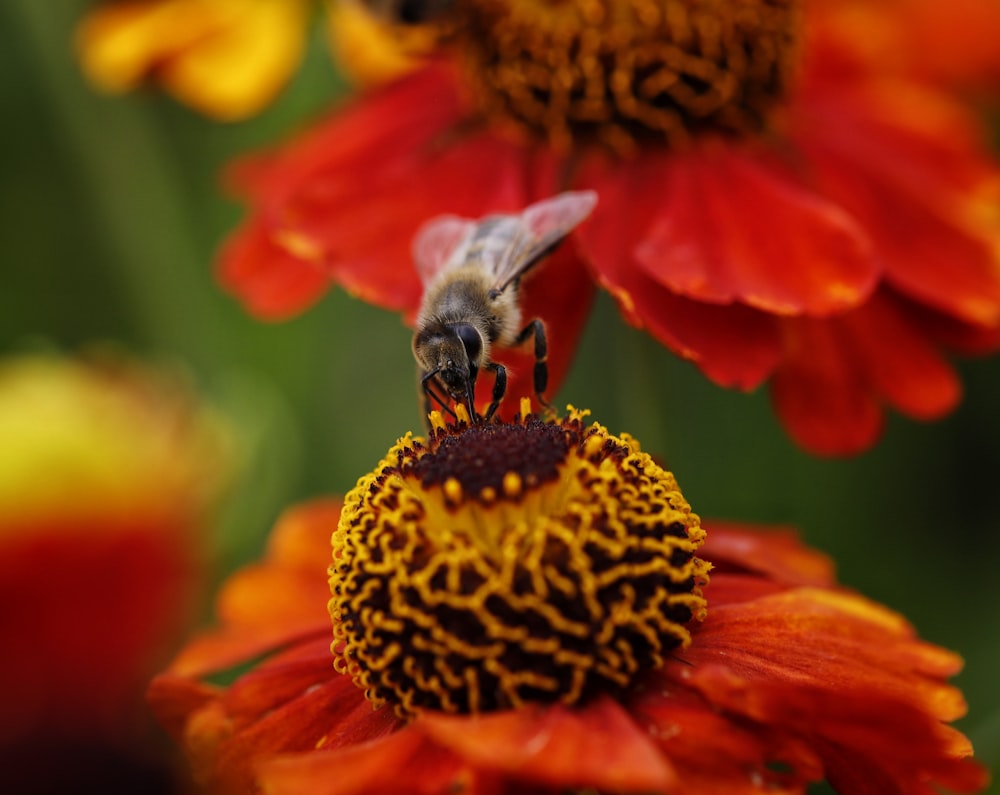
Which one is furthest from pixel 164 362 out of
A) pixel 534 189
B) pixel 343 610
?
pixel 343 610

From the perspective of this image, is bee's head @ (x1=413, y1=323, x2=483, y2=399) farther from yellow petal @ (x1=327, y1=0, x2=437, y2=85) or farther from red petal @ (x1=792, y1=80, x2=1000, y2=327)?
yellow petal @ (x1=327, y1=0, x2=437, y2=85)

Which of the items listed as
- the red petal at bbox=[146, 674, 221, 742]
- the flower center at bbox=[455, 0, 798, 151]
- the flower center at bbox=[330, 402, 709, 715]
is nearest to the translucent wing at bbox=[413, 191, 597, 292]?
the flower center at bbox=[455, 0, 798, 151]

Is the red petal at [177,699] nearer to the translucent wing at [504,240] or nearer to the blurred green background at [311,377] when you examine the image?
the translucent wing at [504,240]

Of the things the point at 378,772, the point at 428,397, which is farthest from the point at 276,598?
the point at 378,772

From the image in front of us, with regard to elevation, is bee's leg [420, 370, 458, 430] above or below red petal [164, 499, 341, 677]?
above

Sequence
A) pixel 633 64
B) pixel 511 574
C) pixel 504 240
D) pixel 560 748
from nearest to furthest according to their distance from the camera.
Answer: pixel 560 748
pixel 511 574
pixel 504 240
pixel 633 64

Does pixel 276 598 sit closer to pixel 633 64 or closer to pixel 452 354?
pixel 452 354
